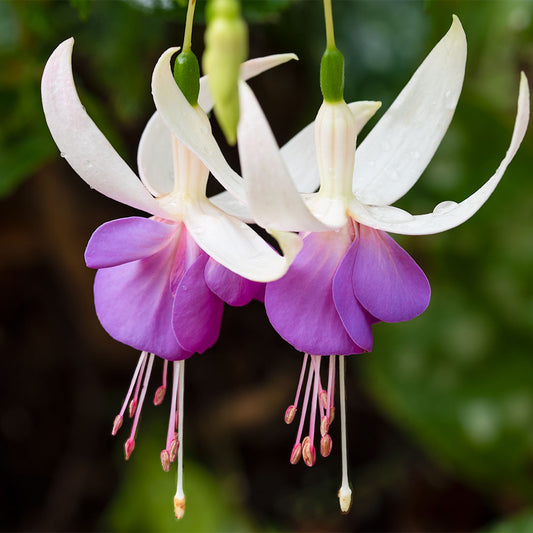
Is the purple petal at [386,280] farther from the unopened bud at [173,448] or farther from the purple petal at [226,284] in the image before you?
the unopened bud at [173,448]

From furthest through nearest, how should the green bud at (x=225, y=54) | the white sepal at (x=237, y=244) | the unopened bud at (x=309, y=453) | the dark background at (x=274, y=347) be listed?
the dark background at (x=274, y=347), the unopened bud at (x=309, y=453), the white sepal at (x=237, y=244), the green bud at (x=225, y=54)

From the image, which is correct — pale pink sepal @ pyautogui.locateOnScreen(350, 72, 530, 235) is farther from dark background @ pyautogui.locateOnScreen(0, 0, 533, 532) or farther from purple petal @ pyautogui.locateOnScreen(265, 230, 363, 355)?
dark background @ pyautogui.locateOnScreen(0, 0, 533, 532)

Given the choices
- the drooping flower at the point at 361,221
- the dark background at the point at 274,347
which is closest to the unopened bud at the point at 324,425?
the drooping flower at the point at 361,221

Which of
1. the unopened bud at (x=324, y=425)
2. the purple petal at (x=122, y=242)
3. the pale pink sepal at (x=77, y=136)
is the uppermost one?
the pale pink sepal at (x=77, y=136)

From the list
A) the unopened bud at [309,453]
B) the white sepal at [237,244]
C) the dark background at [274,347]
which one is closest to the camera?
the white sepal at [237,244]

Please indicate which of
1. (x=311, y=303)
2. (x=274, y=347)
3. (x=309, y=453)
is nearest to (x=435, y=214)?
(x=311, y=303)

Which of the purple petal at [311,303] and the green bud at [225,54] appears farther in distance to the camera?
the purple petal at [311,303]

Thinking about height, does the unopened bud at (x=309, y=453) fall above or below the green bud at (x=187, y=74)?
below
